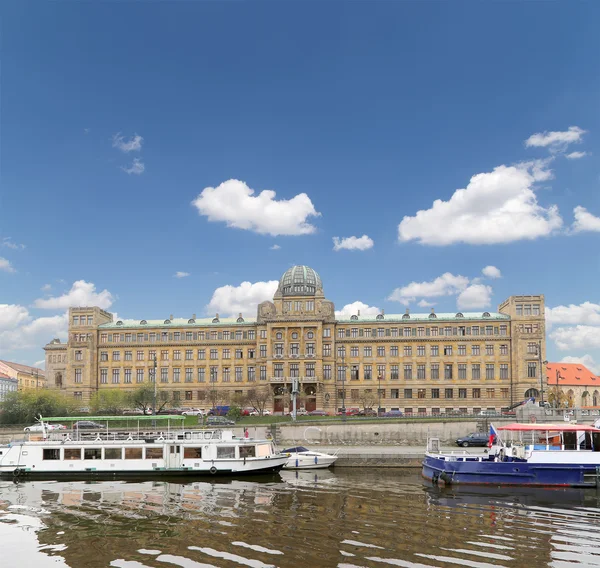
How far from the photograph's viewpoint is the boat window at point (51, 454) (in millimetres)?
49156

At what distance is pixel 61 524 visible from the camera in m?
29.1

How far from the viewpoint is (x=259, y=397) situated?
101688 mm

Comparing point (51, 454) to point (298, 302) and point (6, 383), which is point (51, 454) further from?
point (6, 383)

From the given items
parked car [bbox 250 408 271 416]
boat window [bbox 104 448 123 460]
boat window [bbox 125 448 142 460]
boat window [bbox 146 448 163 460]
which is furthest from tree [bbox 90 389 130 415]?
boat window [bbox 146 448 163 460]

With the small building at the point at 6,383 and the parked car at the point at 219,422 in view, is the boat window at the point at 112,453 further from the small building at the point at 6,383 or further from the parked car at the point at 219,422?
the small building at the point at 6,383

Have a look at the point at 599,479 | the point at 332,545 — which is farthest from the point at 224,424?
the point at 332,545

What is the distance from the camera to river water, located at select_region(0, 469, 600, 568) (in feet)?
76.0

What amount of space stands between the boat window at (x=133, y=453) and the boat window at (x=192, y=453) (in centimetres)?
354

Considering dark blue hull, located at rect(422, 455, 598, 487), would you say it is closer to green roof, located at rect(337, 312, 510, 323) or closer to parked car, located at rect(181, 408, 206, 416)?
parked car, located at rect(181, 408, 206, 416)

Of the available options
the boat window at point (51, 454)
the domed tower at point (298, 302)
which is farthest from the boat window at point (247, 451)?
the domed tower at point (298, 302)

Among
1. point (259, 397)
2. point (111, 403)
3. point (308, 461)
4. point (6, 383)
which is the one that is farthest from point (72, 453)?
point (6, 383)

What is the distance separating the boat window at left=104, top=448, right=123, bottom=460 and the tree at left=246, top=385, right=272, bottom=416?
49020 mm

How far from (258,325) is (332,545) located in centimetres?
8689

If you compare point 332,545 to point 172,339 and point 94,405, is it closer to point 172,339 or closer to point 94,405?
point 94,405
